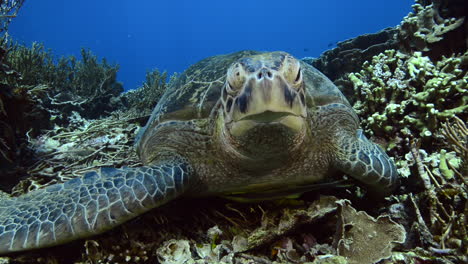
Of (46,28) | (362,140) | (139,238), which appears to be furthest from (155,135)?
(46,28)

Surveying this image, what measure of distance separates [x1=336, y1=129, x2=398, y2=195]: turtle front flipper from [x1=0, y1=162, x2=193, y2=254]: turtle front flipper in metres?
1.15

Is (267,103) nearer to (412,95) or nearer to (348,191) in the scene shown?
(348,191)

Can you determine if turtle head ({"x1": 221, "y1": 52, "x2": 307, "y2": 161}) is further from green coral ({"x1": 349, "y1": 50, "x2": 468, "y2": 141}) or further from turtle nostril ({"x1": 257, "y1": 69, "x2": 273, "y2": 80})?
green coral ({"x1": 349, "y1": 50, "x2": 468, "y2": 141})

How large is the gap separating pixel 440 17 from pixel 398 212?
118 inches

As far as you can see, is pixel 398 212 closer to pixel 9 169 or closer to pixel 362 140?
pixel 362 140

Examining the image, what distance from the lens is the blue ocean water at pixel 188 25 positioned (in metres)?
113

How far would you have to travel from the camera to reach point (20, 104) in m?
3.27

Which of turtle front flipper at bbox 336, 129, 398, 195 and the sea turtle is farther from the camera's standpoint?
turtle front flipper at bbox 336, 129, 398, 195

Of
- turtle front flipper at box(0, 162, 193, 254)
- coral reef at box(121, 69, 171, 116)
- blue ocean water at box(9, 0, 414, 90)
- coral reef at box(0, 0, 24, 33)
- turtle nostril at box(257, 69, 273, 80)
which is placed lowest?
turtle front flipper at box(0, 162, 193, 254)

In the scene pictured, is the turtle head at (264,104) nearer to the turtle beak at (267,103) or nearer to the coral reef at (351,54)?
the turtle beak at (267,103)

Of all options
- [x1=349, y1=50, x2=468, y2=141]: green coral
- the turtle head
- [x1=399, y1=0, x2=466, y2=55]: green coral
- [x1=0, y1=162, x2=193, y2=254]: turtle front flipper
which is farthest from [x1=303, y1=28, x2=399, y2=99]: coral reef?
[x1=0, y1=162, x2=193, y2=254]: turtle front flipper

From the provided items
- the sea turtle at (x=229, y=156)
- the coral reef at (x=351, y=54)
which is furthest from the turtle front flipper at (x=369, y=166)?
the coral reef at (x=351, y=54)

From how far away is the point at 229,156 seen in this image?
2002mm

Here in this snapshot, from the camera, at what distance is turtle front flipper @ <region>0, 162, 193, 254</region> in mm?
1641
